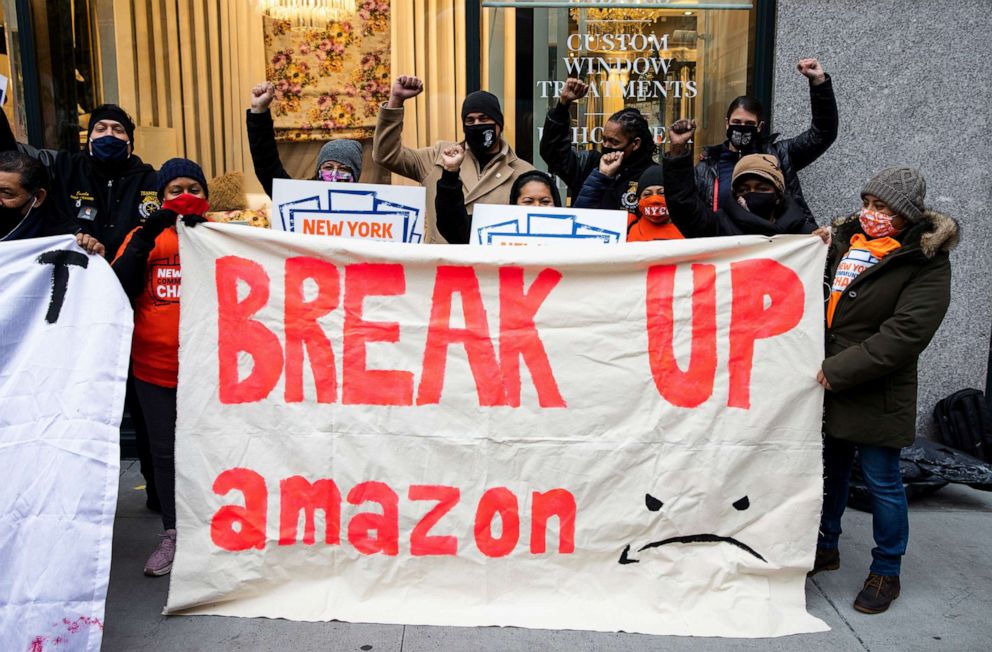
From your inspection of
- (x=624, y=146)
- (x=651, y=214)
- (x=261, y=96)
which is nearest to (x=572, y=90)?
(x=624, y=146)

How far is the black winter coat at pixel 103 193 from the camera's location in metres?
4.00

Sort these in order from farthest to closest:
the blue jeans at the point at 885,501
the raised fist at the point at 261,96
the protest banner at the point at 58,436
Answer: the raised fist at the point at 261,96
the blue jeans at the point at 885,501
the protest banner at the point at 58,436

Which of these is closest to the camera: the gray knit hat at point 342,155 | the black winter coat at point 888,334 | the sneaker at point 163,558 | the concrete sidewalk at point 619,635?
the concrete sidewalk at point 619,635

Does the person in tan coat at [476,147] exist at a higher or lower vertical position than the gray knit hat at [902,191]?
higher

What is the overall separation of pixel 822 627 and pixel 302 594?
1.98 meters

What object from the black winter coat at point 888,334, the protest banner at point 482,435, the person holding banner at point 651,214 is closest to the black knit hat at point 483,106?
the person holding banner at point 651,214

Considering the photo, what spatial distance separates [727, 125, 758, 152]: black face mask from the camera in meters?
4.40

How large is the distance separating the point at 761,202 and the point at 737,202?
0.32ft

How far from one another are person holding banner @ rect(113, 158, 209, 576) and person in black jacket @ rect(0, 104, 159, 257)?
0.38 meters

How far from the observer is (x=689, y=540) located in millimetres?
3357

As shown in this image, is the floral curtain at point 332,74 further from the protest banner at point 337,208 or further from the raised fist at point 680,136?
the raised fist at point 680,136

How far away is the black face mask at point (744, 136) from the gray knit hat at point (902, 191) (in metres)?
1.14

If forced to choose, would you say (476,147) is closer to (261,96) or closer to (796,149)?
(261,96)

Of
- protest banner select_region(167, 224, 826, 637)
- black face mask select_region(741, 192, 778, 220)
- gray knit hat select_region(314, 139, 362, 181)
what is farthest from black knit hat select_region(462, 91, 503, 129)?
black face mask select_region(741, 192, 778, 220)
